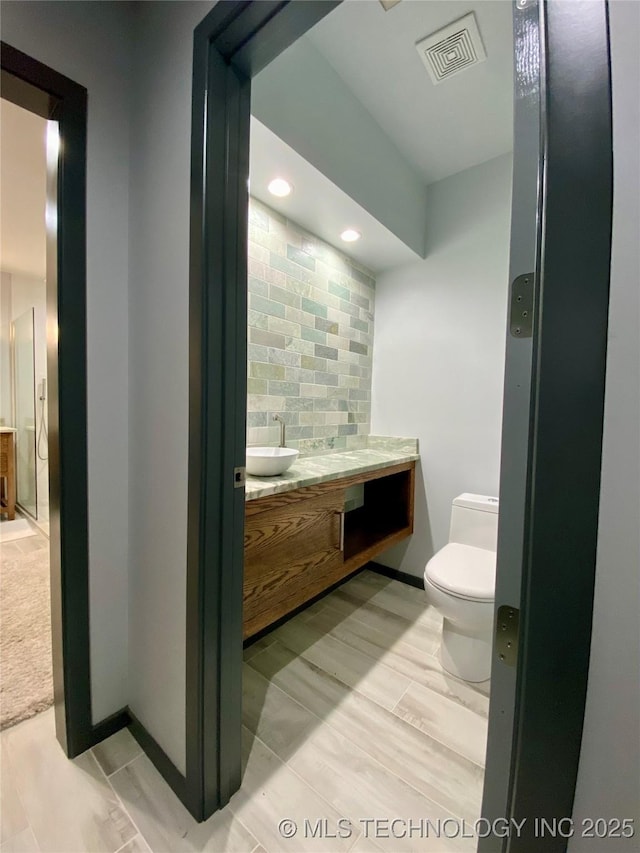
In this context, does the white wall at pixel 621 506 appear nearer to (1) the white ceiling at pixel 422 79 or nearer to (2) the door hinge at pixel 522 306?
(2) the door hinge at pixel 522 306

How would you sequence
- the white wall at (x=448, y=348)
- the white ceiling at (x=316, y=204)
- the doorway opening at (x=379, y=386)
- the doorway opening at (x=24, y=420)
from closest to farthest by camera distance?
1. the doorway opening at (x=379, y=386)
2. the white ceiling at (x=316, y=204)
3. the doorway opening at (x=24, y=420)
4. the white wall at (x=448, y=348)

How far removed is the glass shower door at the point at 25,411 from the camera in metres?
3.62

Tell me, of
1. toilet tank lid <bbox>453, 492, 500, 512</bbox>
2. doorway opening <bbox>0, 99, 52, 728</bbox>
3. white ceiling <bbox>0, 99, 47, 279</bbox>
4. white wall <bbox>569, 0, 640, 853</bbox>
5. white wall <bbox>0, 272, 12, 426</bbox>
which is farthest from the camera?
white wall <bbox>0, 272, 12, 426</bbox>

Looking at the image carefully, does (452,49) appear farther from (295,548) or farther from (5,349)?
(5,349)

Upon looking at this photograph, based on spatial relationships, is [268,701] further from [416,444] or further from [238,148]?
[238,148]

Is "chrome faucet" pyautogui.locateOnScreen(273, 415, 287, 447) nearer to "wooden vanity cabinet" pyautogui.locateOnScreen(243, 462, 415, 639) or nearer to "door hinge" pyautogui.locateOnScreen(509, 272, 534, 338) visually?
"wooden vanity cabinet" pyautogui.locateOnScreen(243, 462, 415, 639)

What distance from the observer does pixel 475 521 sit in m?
2.04

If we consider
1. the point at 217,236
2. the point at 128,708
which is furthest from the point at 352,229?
the point at 128,708

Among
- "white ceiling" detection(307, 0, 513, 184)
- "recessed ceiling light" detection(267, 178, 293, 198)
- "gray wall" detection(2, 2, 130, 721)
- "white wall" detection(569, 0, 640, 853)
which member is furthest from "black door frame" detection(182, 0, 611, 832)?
"white ceiling" detection(307, 0, 513, 184)

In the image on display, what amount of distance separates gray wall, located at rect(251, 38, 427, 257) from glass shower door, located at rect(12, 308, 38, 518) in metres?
3.39

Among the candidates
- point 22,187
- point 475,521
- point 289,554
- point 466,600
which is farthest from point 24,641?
point 22,187

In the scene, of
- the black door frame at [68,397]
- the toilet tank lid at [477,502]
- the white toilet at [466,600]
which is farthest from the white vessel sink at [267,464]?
the toilet tank lid at [477,502]

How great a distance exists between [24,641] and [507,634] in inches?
91.1

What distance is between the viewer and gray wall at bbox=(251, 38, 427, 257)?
1.40 m
